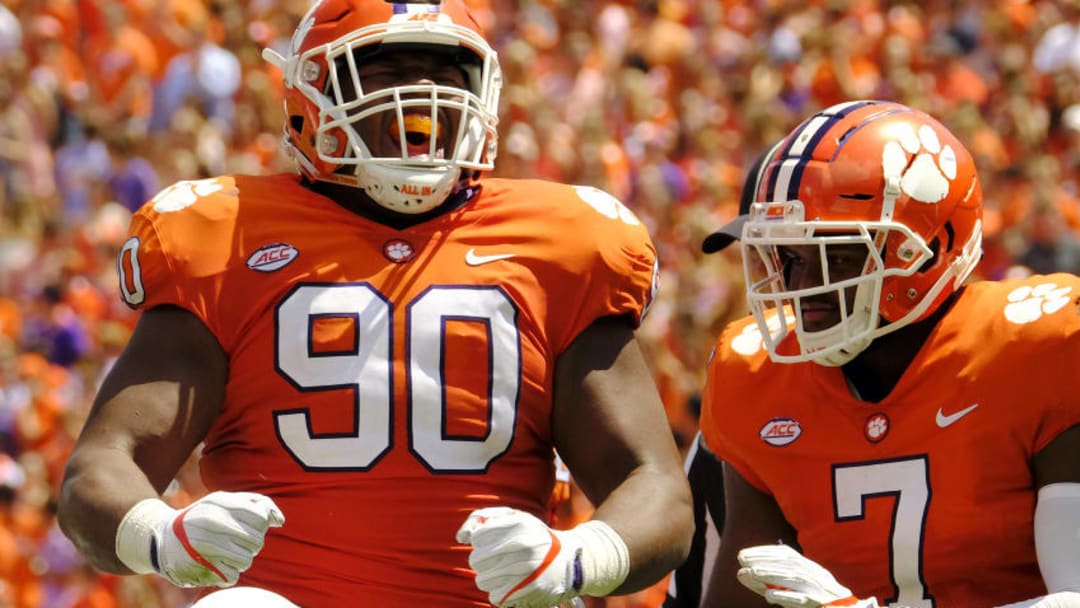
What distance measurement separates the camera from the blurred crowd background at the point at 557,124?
9.47 metres

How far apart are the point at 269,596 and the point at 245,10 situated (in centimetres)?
928

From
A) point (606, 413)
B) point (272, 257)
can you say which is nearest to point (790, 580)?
Result: point (606, 413)

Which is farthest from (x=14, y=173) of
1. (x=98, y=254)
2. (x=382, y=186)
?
(x=382, y=186)

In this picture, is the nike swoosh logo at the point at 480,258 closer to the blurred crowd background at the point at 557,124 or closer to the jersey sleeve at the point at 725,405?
the jersey sleeve at the point at 725,405

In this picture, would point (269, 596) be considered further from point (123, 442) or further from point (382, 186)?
point (382, 186)

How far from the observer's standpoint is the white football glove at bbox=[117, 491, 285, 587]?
308cm

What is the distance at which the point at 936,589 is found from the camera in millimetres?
3795

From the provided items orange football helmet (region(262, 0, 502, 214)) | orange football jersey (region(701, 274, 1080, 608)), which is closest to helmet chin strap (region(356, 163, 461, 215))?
orange football helmet (region(262, 0, 502, 214))

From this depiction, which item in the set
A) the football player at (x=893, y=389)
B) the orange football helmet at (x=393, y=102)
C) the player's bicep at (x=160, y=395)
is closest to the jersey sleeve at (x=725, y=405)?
the football player at (x=893, y=389)

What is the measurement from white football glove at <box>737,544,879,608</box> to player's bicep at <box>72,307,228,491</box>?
102cm

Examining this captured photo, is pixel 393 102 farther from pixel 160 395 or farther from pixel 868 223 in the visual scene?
pixel 868 223

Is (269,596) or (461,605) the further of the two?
(461,605)

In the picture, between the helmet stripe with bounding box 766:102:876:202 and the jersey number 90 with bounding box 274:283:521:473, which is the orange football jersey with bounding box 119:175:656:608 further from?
the helmet stripe with bounding box 766:102:876:202

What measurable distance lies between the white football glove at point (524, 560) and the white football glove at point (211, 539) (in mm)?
315
